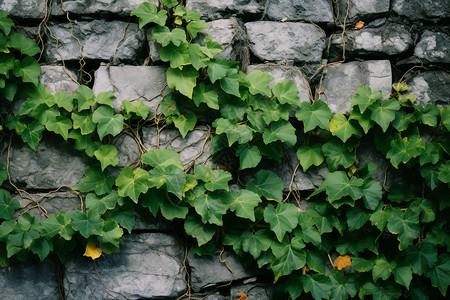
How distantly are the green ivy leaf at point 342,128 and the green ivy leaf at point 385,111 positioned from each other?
120 millimetres

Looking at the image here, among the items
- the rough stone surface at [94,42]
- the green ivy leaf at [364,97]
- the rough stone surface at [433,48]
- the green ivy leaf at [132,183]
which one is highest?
the rough stone surface at [94,42]

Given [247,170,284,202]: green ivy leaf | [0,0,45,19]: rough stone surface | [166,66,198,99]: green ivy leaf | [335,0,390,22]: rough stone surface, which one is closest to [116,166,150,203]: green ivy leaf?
[166,66,198,99]: green ivy leaf

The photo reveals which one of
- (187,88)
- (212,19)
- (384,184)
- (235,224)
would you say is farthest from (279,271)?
(212,19)

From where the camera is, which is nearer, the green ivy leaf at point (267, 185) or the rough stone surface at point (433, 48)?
the green ivy leaf at point (267, 185)

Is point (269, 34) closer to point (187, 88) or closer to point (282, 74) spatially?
point (282, 74)

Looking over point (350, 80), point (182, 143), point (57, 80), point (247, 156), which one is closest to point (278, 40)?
point (350, 80)

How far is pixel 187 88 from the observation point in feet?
7.19

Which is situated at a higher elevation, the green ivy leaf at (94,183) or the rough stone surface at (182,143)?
the rough stone surface at (182,143)

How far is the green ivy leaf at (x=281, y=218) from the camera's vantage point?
2.18 m

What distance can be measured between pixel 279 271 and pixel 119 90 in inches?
52.5

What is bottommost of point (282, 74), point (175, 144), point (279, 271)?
point (279, 271)

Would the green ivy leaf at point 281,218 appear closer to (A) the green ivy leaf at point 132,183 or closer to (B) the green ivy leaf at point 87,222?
(A) the green ivy leaf at point 132,183

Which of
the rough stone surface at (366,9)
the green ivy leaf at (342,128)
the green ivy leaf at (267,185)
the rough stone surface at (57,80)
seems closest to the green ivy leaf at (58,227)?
the rough stone surface at (57,80)

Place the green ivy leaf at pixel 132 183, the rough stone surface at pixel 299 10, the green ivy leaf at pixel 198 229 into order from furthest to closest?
the rough stone surface at pixel 299 10 < the green ivy leaf at pixel 198 229 < the green ivy leaf at pixel 132 183
